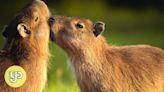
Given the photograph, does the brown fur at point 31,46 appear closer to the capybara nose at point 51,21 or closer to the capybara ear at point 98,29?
the capybara nose at point 51,21

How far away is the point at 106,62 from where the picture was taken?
998 centimetres

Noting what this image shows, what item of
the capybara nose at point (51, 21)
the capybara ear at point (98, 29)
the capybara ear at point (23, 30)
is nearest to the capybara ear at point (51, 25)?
the capybara nose at point (51, 21)

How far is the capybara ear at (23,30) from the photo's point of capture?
9.09 meters

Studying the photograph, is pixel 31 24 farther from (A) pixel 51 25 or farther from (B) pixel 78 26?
(B) pixel 78 26

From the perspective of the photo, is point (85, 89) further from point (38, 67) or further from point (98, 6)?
point (98, 6)

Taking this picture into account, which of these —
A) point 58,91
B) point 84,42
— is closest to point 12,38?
point 84,42

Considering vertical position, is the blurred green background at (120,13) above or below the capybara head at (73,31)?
above

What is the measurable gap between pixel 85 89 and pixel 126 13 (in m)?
13.6

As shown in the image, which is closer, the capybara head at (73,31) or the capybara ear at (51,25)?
the capybara ear at (51,25)

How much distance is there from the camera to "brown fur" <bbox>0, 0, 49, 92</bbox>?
9.14m

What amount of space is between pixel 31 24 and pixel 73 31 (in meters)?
0.66

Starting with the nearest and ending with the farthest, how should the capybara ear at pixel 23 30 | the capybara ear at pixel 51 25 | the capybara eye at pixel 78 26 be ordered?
the capybara ear at pixel 23 30, the capybara ear at pixel 51 25, the capybara eye at pixel 78 26

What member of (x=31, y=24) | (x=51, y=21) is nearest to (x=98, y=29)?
(x=51, y=21)

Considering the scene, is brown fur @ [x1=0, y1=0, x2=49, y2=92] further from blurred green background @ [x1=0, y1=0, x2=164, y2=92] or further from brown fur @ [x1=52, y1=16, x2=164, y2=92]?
blurred green background @ [x1=0, y1=0, x2=164, y2=92]
